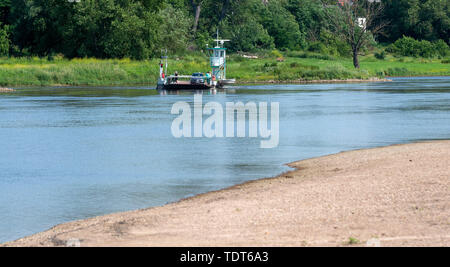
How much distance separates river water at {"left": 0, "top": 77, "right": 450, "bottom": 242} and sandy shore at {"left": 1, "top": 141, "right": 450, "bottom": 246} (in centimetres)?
156

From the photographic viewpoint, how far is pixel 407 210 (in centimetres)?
1261

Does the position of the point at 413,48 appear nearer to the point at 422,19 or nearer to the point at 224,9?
the point at 422,19

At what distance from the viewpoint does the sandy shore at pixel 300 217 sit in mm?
11000

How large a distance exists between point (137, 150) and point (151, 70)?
56726 mm

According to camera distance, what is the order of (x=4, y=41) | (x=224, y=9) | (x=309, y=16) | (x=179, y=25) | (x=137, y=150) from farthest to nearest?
(x=309, y=16)
(x=224, y=9)
(x=179, y=25)
(x=4, y=41)
(x=137, y=150)

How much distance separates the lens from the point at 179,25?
298 feet

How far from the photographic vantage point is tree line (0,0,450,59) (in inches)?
3137

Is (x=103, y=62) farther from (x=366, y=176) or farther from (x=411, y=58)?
(x=366, y=176)

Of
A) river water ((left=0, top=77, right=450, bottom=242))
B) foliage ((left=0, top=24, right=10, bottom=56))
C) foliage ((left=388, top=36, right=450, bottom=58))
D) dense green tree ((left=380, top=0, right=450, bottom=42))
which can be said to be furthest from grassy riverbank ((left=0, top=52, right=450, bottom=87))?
river water ((left=0, top=77, right=450, bottom=242))

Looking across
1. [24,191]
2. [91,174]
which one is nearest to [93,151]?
[91,174]

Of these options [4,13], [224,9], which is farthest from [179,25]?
[4,13]

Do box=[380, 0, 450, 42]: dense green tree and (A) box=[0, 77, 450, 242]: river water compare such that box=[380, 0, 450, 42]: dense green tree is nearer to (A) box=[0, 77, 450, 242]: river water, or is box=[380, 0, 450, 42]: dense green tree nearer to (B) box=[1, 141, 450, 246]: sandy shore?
(A) box=[0, 77, 450, 242]: river water

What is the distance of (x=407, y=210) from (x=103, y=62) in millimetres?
69223

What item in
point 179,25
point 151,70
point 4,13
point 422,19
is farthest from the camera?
point 422,19
